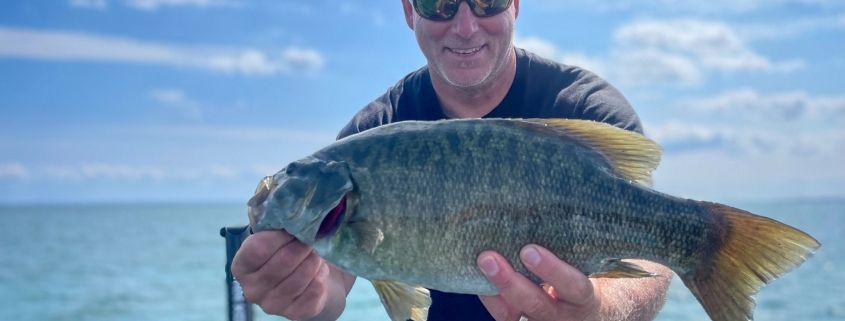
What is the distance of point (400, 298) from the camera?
2.88 metres

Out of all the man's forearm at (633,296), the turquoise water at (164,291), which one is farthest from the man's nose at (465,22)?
the turquoise water at (164,291)

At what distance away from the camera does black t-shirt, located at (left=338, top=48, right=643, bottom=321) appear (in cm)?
408

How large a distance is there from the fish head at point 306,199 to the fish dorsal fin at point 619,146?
0.89m

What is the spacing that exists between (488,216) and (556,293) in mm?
569

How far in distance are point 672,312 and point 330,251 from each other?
54.6 ft

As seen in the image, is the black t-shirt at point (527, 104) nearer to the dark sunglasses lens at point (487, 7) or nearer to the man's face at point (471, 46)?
the man's face at point (471, 46)

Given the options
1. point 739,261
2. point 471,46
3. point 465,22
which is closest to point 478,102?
point 471,46

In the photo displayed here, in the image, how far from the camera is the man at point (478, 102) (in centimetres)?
320

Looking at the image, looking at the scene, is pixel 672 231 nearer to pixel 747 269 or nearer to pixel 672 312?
pixel 747 269

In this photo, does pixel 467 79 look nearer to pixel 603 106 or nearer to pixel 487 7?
pixel 487 7

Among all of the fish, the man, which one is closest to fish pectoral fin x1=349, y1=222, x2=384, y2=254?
the fish

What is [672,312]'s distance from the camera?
17422mm

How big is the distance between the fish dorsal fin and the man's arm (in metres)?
0.52

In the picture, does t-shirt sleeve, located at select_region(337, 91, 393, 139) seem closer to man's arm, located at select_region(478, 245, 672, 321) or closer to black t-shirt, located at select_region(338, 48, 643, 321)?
black t-shirt, located at select_region(338, 48, 643, 321)
